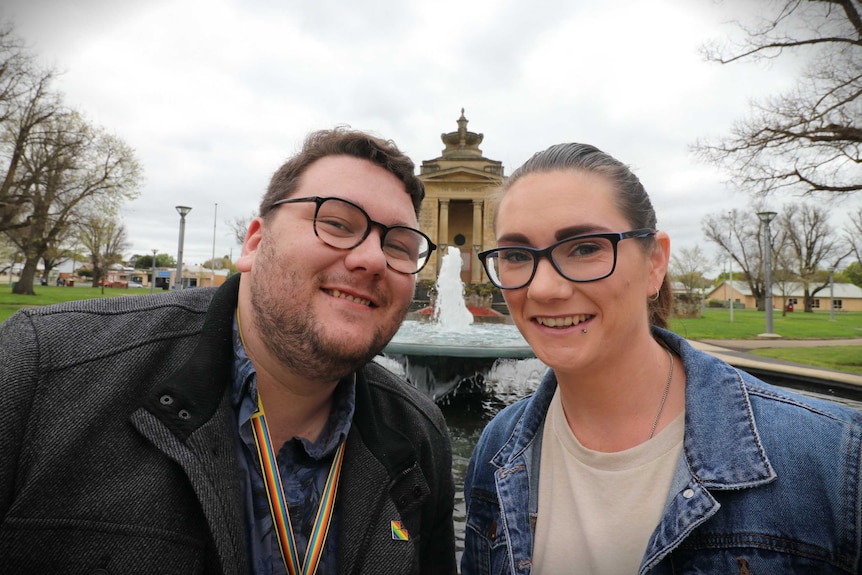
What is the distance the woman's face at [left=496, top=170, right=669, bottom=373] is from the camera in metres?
1.77

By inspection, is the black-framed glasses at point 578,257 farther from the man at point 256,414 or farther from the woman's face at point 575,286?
the man at point 256,414

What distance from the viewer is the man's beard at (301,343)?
1899mm

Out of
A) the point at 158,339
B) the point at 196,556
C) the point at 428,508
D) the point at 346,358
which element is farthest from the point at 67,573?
the point at 428,508

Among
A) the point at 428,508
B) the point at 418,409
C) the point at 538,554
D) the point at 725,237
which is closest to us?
the point at 538,554

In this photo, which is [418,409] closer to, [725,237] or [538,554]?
[538,554]

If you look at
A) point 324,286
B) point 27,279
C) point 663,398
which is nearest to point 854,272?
point 663,398

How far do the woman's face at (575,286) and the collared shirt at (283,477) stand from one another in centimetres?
99

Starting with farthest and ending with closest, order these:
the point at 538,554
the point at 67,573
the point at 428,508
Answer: the point at 428,508 < the point at 538,554 < the point at 67,573

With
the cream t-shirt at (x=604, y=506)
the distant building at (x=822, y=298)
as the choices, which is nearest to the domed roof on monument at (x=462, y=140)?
the cream t-shirt at (x=604, y=506)

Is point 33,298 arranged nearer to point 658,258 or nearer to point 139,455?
point 139,455

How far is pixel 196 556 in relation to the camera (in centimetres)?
150

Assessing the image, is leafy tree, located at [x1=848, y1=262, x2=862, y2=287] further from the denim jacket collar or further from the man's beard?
the man's beard

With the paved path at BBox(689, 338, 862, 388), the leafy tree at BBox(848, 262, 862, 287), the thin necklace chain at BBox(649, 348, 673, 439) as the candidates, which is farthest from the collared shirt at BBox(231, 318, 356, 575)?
the leafy tree at BBox(848, 262, 862, 287)

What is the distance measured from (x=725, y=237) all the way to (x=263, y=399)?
60723 millimetres
